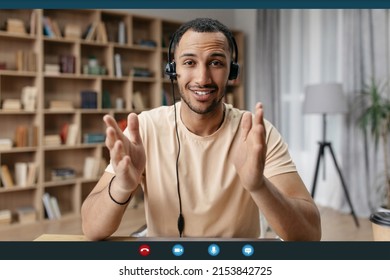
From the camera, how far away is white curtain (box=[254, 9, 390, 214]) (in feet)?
11.0

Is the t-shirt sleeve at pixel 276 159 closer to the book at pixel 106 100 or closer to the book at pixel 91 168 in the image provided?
the book at pixel 91 168

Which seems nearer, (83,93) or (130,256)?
(130,256)

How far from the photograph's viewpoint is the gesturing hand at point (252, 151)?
22.5 inches

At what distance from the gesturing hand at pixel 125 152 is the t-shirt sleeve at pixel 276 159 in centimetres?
39

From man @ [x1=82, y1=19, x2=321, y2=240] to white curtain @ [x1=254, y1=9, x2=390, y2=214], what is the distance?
2694mm

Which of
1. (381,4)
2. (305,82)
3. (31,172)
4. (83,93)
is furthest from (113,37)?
(381,4)

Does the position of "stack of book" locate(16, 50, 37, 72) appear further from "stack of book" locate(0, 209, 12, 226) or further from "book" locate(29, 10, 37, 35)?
"stack of book" locate(0, 209, 12, 226)

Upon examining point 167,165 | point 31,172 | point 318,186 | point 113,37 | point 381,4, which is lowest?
point 318,186

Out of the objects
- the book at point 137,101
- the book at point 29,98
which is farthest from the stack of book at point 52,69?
the book at point 137,101

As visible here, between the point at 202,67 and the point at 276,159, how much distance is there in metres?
0.29

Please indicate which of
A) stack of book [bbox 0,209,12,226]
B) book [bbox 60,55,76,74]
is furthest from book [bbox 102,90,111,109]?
stack of book [bbox 0,209,12,226]

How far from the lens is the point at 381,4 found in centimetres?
53
